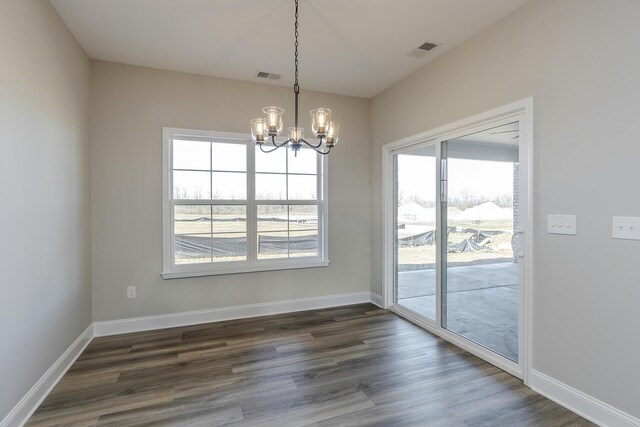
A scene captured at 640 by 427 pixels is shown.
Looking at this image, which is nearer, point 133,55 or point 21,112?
point 21,112

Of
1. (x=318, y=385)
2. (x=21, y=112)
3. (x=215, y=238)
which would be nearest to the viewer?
(x=21, y=112)

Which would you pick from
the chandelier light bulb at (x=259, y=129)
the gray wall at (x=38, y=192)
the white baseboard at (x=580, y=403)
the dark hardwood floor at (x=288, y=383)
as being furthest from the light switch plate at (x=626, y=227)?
the gray wall at (x=38, y=192)

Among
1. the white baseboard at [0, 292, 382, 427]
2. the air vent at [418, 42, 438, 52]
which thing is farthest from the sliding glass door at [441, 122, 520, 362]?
the white baseboard at [0, 292, 382, 427]

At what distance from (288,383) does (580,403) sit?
6.48 ft

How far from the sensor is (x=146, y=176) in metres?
3.57

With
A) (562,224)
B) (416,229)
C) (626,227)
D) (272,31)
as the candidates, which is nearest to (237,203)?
(272,31)

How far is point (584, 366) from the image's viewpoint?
2.12 m

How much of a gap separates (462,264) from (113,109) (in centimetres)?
393

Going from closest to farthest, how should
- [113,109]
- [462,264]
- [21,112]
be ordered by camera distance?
[21,112], [462,264], [113,109]

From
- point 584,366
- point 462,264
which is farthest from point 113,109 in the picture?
point 584,366

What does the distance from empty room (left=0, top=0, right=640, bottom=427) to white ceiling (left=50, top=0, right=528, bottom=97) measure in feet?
0.09

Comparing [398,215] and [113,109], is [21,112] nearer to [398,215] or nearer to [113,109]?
[113,109]

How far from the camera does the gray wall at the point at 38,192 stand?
1899 millimetres

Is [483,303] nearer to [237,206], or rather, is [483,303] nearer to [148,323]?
[237,206]
